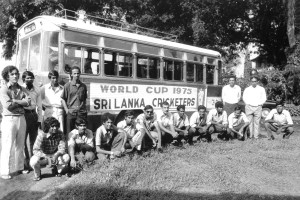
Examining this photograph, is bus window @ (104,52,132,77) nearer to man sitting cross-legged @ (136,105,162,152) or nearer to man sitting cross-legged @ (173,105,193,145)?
man sitting cross-legged @ (136,105,162,152)

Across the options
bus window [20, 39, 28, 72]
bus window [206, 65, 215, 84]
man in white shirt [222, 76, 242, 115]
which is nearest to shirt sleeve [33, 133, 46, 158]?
bus window [20, 39, 28, 72]

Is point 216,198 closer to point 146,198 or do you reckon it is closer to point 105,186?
point 146,198

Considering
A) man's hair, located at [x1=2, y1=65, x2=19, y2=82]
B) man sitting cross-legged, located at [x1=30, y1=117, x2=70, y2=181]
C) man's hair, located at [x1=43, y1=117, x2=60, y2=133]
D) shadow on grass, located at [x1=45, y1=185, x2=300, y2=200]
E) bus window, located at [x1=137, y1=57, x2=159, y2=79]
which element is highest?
bus window, located at [x1=137, y1=57, x2=159, y2=79]

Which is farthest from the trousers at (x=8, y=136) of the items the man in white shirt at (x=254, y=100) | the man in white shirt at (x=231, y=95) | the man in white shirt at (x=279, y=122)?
the man in white shirt at (x=279, y=122)

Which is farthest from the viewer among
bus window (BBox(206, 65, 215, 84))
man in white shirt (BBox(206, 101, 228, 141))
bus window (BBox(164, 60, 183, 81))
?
bus window (BBox(206, 65, 215, 84))

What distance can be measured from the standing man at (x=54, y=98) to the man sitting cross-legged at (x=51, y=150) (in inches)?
38.5

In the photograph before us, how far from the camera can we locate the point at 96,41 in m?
8.30

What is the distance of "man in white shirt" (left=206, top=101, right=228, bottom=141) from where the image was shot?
8.91 m

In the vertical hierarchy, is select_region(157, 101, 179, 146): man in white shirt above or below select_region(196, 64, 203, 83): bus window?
below

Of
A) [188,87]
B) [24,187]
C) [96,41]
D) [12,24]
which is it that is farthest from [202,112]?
[12,24]

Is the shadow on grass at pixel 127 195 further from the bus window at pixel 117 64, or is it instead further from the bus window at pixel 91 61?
the bus window at pixel 117 64

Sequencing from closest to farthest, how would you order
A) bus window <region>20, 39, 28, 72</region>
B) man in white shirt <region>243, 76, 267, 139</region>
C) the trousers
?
the trousers, bus window <region>20, 39, 28, 72</region>, man in white shirt <region>243, 76, 267, 139</region>

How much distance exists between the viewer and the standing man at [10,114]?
567 cm

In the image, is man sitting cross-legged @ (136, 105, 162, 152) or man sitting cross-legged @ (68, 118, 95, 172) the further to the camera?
man sitting cross-legged @ (136, 105, 162, 152)
